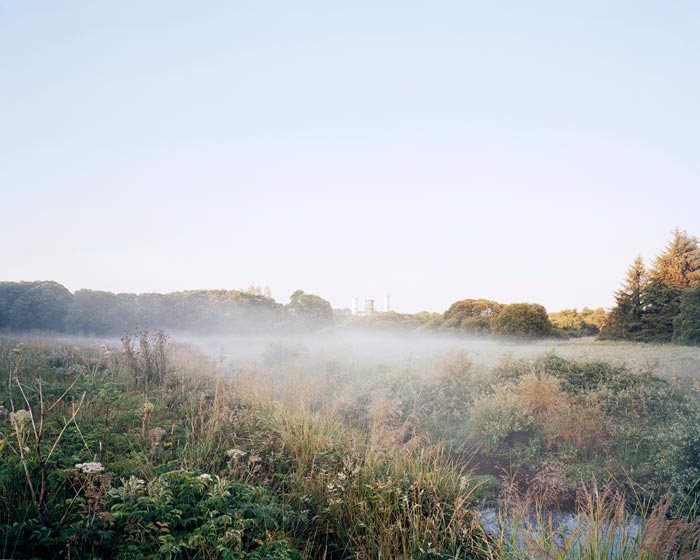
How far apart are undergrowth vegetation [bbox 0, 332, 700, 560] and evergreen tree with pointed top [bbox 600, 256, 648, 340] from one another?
7345mm

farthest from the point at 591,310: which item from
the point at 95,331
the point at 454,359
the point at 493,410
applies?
the point at 95,331

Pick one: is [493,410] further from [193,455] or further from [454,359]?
[193,455]

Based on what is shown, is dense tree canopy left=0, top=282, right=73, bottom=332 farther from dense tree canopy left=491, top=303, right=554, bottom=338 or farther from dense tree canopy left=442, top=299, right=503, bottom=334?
dense tree canopy left=491, top=303, right=554, bottom=338

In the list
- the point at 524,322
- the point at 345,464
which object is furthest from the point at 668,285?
the point at 345,464

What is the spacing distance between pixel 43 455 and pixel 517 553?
3.30 meters

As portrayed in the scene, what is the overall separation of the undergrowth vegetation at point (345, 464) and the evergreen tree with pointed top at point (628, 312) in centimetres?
734

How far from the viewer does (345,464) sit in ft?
12.1

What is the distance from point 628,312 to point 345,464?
1472 cm

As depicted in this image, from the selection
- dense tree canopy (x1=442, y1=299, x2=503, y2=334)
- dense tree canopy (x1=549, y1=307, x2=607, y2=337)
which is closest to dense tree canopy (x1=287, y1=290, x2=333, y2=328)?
dense tree canopy (x1=442, y1=299, x2=503, y2=334)

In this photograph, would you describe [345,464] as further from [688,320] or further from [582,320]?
[582,320]

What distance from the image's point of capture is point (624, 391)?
7125 mm

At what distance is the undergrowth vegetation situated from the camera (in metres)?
2.55

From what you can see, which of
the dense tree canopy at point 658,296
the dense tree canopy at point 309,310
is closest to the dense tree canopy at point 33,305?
the dense tree canopy at point 309,310

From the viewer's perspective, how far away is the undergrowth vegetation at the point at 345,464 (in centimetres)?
255
